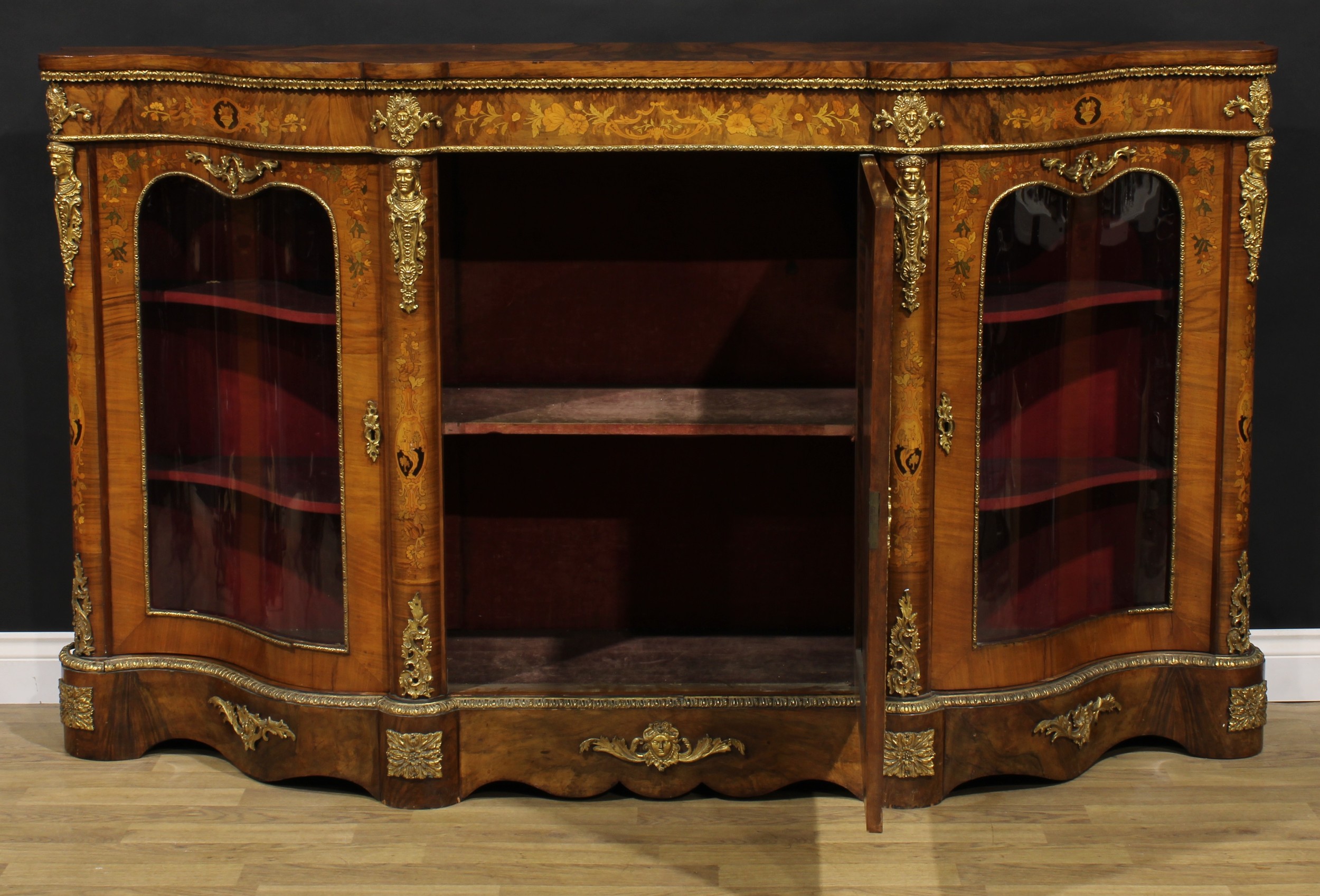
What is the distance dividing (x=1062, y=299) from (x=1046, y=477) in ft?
1.17

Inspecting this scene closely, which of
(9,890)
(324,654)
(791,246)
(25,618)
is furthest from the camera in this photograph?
(25,618)

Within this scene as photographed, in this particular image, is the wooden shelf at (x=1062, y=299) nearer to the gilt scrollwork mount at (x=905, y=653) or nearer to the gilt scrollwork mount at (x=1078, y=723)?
the gilt scrollwork mount at (x=905, y=653)

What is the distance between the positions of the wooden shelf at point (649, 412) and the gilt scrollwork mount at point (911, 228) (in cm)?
30

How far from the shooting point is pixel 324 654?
330cm

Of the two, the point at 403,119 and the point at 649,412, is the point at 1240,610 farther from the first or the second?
the point at 403,119

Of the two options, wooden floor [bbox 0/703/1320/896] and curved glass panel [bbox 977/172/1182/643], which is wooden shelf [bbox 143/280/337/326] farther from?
curved glass panel [bbox 977/172/1182/643]

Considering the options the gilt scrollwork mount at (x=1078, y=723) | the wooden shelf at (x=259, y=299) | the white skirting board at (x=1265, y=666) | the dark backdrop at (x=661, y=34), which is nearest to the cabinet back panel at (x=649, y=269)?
the dark backdrop at (x=661, y=34)

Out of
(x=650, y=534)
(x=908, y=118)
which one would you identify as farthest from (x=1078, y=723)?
(x=908, y=118)

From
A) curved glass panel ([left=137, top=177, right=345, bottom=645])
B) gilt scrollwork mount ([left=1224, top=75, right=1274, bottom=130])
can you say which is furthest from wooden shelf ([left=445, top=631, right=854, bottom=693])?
gilt scrollwork mount ([left=1224, top=75, right=1274, bottom=130])

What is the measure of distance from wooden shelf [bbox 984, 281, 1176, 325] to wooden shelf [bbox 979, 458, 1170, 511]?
0.29 meters

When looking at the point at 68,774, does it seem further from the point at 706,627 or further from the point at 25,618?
the point at 706,627

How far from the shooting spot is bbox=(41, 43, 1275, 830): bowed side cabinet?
3.08 meters

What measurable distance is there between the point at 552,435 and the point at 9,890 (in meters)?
1.42

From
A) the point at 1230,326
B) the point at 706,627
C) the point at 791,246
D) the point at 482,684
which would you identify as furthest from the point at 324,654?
the point at 1230,326
